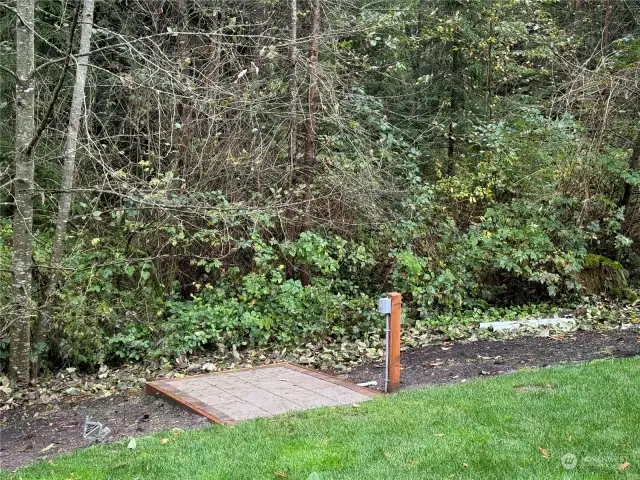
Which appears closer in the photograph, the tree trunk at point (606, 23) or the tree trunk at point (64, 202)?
the tree trunk at point (64, 202)

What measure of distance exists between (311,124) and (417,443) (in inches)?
240

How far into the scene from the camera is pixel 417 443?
13.5 feet

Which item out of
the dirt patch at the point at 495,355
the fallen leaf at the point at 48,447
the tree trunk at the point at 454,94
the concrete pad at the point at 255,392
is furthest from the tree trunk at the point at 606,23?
the fallen leaf at the point at 48,447

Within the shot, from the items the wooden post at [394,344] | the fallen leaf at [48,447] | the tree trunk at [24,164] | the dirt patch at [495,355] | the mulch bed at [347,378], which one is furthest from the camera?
the dirt patch at [495,355]

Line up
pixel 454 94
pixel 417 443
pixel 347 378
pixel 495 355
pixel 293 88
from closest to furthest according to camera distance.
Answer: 1. pixel 417 443
2. pixel 347 378
3. pixel 495 355
4. pixel 293 88
5. pixel 454 94

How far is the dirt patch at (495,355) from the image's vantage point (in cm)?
657

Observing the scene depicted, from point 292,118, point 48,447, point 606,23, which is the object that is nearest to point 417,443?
point 48,447

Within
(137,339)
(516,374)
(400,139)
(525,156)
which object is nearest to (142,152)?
(137,339)

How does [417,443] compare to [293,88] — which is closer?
[417,443]

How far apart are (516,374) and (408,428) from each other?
2058mm

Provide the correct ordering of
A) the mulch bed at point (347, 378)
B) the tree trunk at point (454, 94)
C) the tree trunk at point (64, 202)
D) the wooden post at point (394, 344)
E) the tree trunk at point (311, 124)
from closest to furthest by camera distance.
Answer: the mulch bed at point (347, 378) → the wooden post at point (394, 344) → the tree trunk at point (64, 202) → the tree trunk at point (311, 124) → the tree trunk at point (454, 94)

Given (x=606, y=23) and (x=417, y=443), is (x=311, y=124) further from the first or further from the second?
(x=606, y=23)

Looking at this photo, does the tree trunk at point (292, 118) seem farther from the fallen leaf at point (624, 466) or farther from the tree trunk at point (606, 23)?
the tree trunk at point (606, 23)

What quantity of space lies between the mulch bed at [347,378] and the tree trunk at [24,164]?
4.22ft
